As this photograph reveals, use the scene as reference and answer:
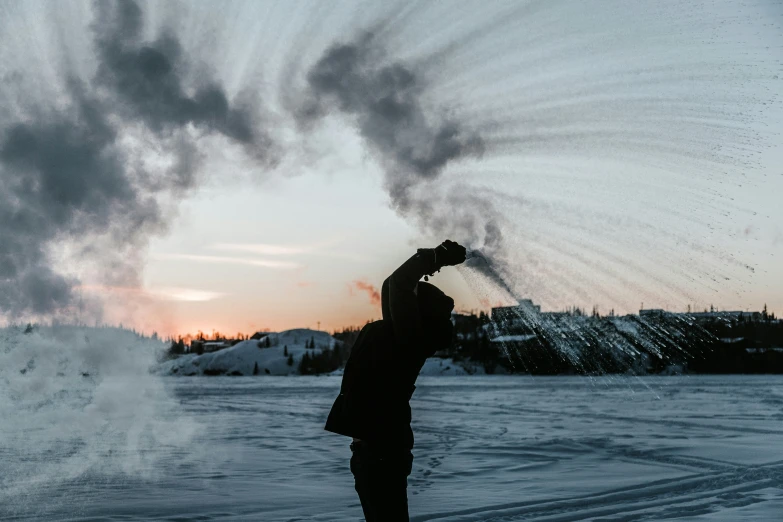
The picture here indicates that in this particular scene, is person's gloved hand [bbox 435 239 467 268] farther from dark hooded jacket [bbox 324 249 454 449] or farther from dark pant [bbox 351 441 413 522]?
dark pant [bbox 351 441 413 522]

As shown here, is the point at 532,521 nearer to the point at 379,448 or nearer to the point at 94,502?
the point at 379,448

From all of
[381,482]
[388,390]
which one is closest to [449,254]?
[388,390]

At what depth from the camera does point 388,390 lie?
3.86m

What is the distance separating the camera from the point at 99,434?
1767 centimetres

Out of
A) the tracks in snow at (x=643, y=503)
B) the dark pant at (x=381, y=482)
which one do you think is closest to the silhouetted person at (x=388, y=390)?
the dark pant at (x=381, y=482)

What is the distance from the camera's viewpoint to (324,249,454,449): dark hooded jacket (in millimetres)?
3793

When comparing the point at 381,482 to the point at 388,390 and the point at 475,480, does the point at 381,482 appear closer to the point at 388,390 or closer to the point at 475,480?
the point at 388,390

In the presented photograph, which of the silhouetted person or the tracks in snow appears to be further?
the tracks in snow

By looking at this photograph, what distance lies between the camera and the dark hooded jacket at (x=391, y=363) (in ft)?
12.4

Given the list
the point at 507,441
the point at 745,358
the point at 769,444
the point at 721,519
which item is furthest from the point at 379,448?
the point at 745,358

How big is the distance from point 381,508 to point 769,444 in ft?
49.4

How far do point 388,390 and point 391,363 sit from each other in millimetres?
153

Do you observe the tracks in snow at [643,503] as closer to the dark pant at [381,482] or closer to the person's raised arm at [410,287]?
the dark pant at [381,482]

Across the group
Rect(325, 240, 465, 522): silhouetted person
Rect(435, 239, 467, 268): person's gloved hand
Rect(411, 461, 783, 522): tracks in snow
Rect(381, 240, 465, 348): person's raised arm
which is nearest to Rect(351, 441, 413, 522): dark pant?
Rect(325, 240, 465, 522): silhouetted person
